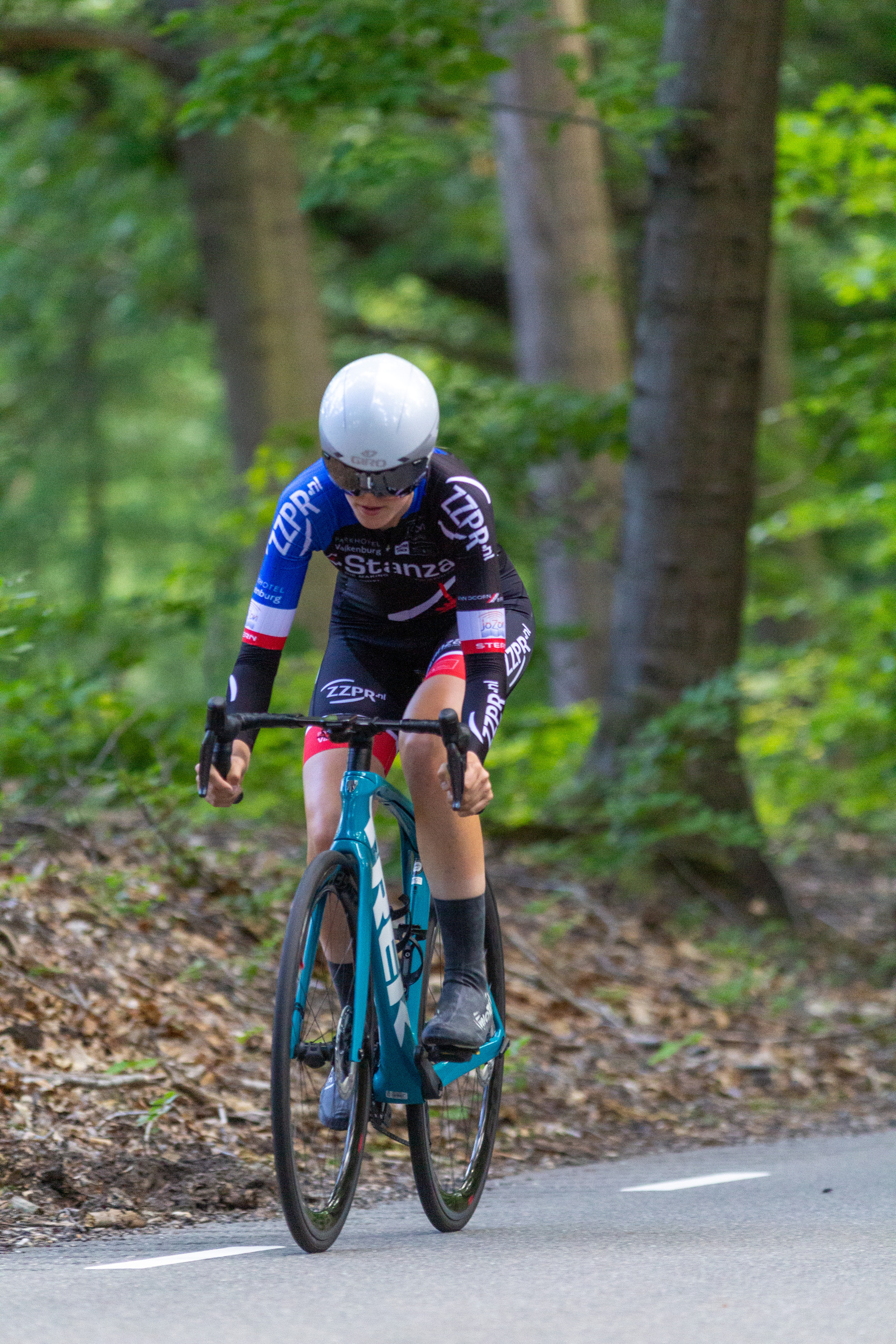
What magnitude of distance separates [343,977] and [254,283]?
9.20 metres

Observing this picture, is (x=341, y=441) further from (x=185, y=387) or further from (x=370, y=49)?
(x=185, y=387)

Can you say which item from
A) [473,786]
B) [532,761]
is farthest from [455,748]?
[532,761]

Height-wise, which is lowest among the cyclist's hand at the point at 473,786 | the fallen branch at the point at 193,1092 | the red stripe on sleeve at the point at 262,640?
the fallen branch at the point at 193,1092

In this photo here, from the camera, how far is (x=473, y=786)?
13.8ft

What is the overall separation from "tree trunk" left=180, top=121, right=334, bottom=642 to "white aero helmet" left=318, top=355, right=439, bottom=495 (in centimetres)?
821

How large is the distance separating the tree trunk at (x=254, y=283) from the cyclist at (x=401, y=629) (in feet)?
25.5

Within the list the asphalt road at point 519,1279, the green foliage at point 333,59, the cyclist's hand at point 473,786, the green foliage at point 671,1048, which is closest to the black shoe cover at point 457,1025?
the asphalt road at point 519,1279

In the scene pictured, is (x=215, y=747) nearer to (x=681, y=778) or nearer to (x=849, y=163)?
(x=681, y=778)

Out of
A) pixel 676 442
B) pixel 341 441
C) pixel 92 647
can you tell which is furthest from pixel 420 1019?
pixel 92 647

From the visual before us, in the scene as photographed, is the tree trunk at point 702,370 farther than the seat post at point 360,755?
Yes

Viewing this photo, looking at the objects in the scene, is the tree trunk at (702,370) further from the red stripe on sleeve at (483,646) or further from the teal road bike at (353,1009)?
the red stripe on sleeve at (483,646)

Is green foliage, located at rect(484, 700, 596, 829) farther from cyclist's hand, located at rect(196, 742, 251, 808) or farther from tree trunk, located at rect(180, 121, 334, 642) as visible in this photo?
cyclist's hand, located at rect(196, 742, 251, 808)

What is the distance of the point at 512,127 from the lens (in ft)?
43.4

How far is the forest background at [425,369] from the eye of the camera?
28.4 feet
